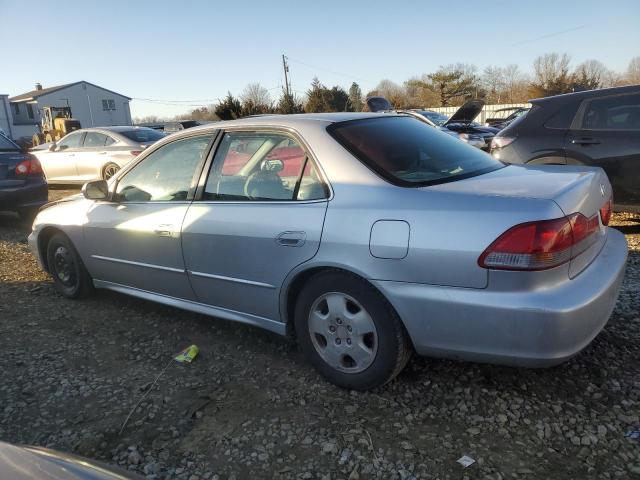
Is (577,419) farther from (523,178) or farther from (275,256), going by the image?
(275,256)

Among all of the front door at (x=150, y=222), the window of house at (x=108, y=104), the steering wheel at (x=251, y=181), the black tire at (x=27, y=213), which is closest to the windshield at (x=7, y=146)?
the black tire at (x=27, y=213)

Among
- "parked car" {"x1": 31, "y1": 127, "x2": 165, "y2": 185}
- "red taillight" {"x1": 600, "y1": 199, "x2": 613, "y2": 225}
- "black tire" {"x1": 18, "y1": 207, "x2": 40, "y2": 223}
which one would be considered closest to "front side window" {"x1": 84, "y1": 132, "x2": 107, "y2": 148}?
"parked car" {"x1": 31, "y1": 127, "x2": 165, "y2": 185}

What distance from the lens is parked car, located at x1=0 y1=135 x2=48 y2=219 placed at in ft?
25.1

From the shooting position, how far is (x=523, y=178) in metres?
2.83

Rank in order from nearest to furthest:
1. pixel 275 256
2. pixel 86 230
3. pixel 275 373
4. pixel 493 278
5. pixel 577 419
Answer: pixel 493 278 → pixel 577 419 → pixel 275 256 → pixel 275 373 → pixel 86 230

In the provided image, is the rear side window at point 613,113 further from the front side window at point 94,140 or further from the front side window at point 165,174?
the front side window at point 94,140

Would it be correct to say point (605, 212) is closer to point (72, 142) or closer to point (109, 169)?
point (109, 169)

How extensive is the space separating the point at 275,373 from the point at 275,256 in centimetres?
76

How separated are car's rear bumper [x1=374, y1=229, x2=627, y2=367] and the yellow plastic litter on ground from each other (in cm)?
153

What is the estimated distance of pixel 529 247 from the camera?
2262 millimetres

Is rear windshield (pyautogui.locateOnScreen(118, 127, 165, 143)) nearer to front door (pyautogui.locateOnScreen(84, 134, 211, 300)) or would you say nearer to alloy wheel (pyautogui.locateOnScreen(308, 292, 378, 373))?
front door (pyautogui.locateOnScreen(84, 134, 211, 300))

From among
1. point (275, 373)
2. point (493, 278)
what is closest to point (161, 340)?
point (275, 373)

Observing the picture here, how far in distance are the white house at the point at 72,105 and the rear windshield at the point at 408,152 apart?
56416 mm

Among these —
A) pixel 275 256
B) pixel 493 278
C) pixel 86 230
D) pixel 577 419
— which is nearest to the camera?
pixel 493 278
